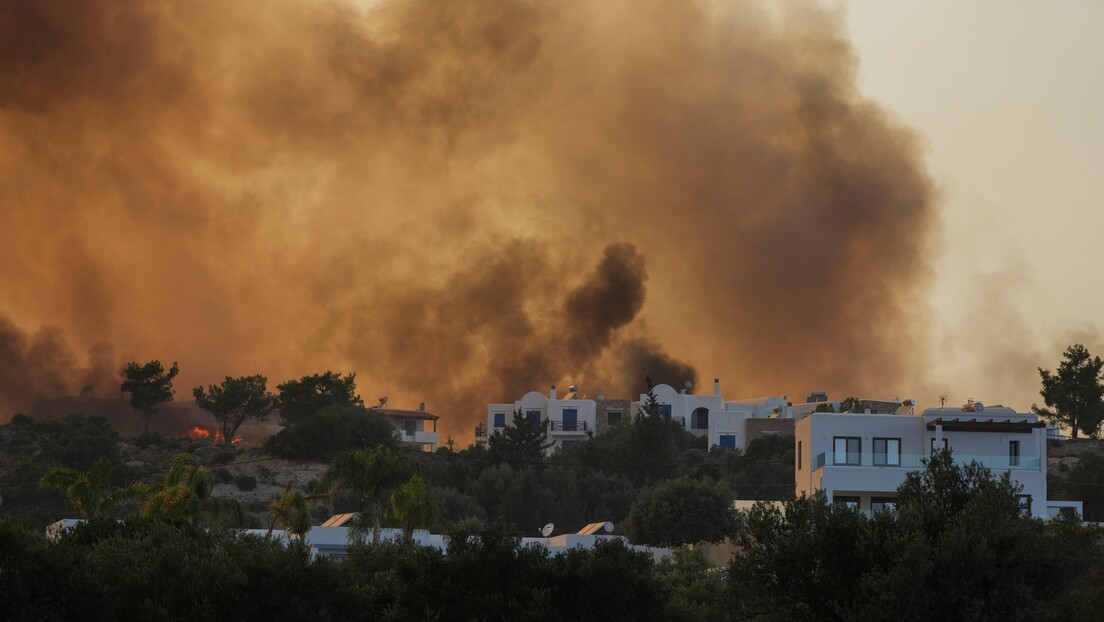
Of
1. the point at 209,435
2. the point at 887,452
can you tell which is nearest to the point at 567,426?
the point at 209,435

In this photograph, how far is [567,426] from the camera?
12550cm

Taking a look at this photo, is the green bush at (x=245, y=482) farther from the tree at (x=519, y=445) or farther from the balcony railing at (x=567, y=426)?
the balcony railing at (x=567, y=426)

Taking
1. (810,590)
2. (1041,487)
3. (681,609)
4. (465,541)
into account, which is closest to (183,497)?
(465,541)

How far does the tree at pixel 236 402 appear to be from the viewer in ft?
413

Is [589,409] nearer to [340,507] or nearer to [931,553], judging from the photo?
[340,507]

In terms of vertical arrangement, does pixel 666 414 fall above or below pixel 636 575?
above

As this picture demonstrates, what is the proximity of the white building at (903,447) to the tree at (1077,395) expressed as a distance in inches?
1715

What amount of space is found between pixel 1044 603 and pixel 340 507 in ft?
198

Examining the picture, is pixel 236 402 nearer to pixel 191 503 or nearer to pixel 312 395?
pixel 312 395

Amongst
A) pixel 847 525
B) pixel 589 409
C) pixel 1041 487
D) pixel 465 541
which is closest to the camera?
pixel 847 525

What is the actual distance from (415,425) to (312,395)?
1231 centimetres

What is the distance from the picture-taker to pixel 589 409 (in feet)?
418

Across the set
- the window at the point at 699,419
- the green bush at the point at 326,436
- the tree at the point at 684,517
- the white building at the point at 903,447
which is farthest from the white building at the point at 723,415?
the white building at the point at 903,447

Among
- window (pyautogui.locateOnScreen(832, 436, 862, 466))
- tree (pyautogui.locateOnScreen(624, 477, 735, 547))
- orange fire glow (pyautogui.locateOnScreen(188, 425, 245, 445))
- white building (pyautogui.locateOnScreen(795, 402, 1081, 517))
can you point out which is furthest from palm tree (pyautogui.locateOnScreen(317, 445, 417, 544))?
orange fire glow (pyautogui.locateOnScreen(188, 425, 245, 445))
